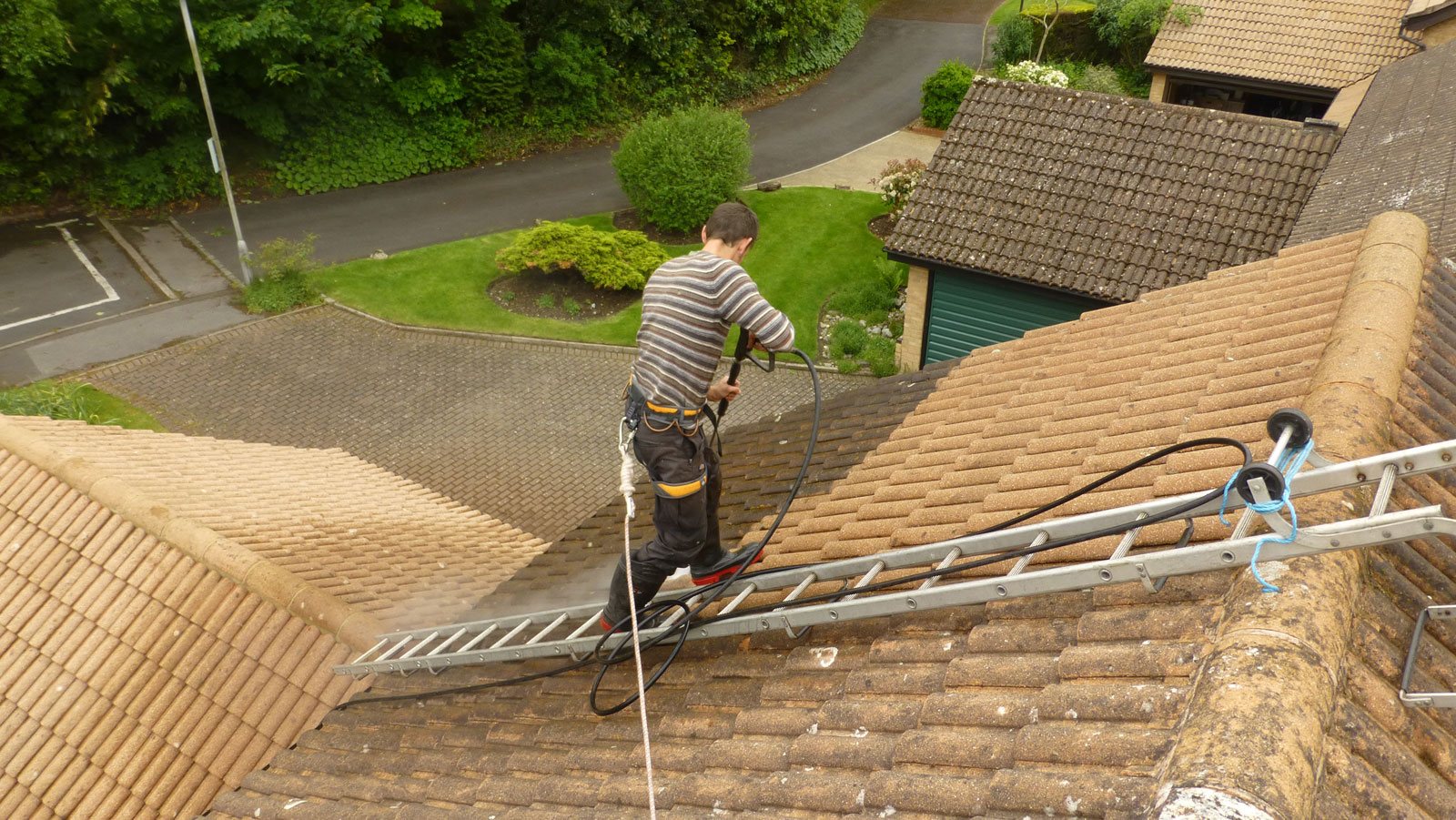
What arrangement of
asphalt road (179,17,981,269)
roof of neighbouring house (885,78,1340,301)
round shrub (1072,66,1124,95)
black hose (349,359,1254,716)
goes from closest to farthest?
1. black hose (349,359,1254,716)
2. roof of neighbouring house (885,78,1340,301)
3. asphalt road (179,17,981,269)
4. round shrub (1072,66,1124,95)

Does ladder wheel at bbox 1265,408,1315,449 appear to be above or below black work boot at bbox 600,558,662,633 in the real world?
above

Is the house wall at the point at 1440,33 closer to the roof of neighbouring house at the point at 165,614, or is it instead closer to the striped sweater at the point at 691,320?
the roof of neighbouring house at the point at 165,614

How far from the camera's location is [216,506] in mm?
8859

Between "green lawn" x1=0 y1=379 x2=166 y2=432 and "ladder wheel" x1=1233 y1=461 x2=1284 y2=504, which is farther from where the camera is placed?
"green lawn" x1=0 y1=379 x2=166 y2=432

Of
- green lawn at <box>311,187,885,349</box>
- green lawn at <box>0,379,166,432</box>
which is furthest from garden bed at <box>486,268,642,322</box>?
green lawn at <box>0,379,166,432</box>

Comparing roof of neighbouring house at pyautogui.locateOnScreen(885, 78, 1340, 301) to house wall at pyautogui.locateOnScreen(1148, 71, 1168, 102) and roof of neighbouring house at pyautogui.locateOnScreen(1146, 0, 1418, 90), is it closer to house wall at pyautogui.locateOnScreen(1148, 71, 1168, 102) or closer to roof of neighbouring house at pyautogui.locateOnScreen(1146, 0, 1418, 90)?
roof of neighbouring house at pyautogui.locateOnScreen(1146, 0, 1418, 90)

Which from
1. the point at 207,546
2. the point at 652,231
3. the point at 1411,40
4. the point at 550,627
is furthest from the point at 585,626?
the point at 1411,40

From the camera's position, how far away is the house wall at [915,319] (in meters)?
15.9

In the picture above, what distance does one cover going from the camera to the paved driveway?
678 inches

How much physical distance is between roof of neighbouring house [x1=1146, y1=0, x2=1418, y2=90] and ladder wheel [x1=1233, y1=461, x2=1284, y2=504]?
24373 mm

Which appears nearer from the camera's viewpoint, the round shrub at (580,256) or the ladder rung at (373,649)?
the ladder rung at (373,649)

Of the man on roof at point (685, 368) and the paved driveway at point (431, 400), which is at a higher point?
the man on roof at point (685, 368)

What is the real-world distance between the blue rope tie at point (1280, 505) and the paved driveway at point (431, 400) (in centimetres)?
1327

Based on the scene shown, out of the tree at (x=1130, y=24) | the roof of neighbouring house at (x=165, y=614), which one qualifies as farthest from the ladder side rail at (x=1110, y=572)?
the tree at (x=1130, y=24)
